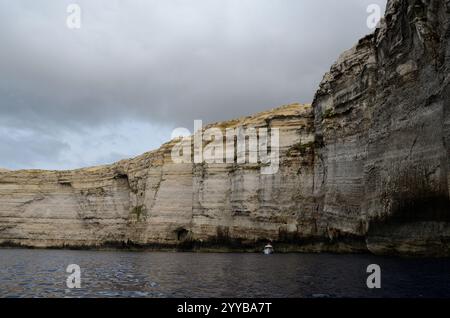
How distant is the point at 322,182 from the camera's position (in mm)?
53906

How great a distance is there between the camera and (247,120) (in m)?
66.1

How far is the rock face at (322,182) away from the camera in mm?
31312

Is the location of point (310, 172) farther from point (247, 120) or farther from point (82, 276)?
point (82, 276)

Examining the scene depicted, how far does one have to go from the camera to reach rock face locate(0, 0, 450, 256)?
103ft
